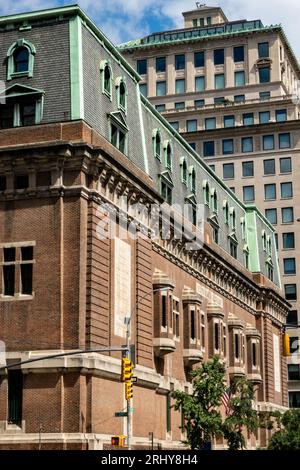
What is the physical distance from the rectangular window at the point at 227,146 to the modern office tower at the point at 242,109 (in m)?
0.04

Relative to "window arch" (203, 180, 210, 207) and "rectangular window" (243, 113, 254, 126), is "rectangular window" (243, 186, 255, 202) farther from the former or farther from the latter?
"window arch" (203, 180, 210, 207)

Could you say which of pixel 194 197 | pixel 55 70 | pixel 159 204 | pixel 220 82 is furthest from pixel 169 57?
pixel 55 70

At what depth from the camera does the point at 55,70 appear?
4550 centimetres

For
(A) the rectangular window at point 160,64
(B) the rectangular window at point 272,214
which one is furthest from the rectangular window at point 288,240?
(A) the rectangular window at point 160,64

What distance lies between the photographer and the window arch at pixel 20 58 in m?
46.1

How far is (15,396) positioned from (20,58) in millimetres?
17471

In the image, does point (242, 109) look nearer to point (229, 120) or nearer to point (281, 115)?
point (229, 120)

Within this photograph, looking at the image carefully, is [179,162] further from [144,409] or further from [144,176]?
[144,409]

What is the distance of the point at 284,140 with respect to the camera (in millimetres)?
117688

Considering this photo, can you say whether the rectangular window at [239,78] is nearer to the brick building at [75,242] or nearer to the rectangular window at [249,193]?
the rectangular window at [249,193]

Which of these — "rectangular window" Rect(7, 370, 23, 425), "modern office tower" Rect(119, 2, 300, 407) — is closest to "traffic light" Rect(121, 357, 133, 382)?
"rectangular window" Rect(7, 370, 23, 425)

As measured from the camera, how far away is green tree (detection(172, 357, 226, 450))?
51.3 metres

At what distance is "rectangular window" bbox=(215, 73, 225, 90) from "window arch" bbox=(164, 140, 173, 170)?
6180 centimetres
